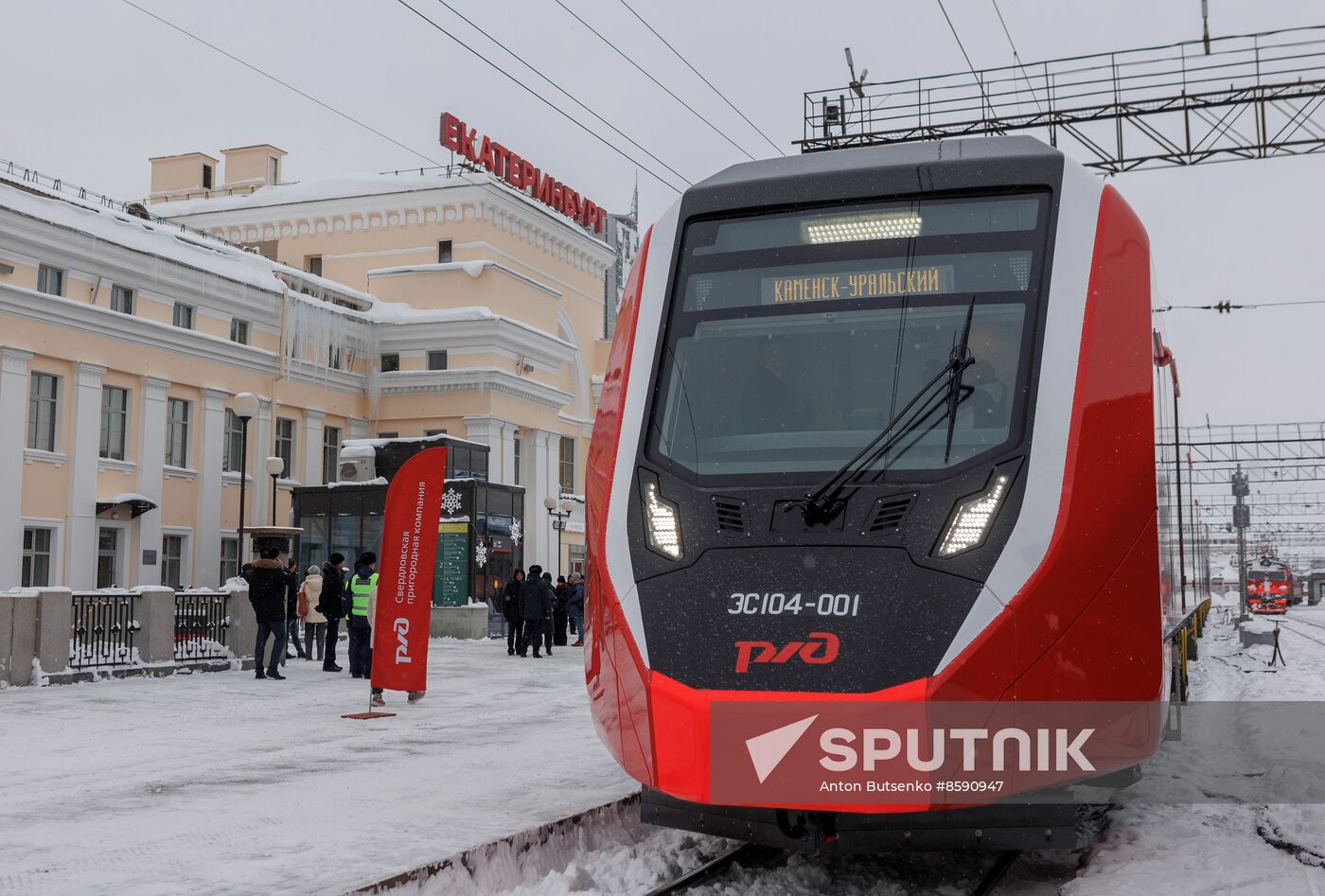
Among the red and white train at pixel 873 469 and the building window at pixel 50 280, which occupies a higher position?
the building window at pixel 50 280

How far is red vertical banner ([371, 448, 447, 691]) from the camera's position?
45.2ft

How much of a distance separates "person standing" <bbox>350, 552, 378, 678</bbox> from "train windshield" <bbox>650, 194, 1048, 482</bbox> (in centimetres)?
1055

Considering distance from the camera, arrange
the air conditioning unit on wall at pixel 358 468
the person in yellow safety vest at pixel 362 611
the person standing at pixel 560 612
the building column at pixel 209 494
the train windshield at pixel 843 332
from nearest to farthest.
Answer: the train windshield at pixel 843 332
the person in yellow safety vest at pixel 362 611
the person standing at pixel 560 612
the air conditioning unit on wall at pixel 358 468
the building column at pixel 209 494

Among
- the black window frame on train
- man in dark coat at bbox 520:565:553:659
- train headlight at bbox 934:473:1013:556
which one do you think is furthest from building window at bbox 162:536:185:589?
train headlight at bbox 934:473:1013:556

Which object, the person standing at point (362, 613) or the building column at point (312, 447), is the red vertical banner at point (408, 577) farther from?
the building column at point (312, 447)

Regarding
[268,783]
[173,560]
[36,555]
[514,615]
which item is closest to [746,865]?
[268,783]

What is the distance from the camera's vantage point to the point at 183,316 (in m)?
36.9

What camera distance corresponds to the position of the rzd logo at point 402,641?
14.1 metres

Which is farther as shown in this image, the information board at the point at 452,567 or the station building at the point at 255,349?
the station building at the point at 255,349

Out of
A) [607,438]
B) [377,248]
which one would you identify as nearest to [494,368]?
[377,248]

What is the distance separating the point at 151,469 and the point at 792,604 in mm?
32225

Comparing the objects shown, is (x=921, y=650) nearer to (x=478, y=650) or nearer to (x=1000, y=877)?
(x=1000, y=877)

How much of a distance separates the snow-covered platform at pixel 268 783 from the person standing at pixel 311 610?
495 cm

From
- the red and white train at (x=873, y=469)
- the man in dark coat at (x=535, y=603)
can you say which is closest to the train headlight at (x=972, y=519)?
the red and white train at (x=873, y=469)
